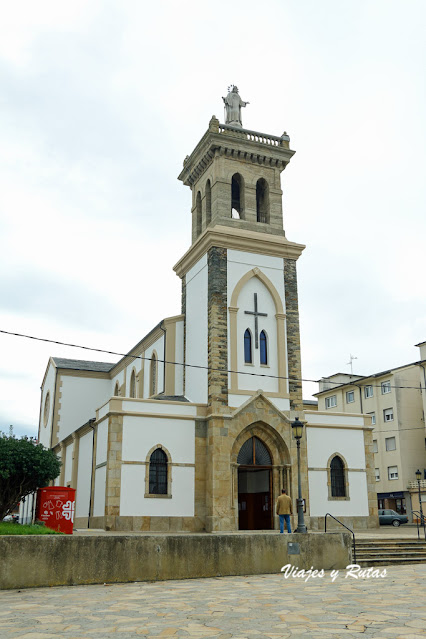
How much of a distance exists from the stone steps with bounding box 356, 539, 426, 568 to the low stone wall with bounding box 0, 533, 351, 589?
2119 mm

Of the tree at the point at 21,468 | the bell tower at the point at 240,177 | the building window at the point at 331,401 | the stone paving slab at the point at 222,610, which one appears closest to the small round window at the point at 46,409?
the tree at the point at 21,468

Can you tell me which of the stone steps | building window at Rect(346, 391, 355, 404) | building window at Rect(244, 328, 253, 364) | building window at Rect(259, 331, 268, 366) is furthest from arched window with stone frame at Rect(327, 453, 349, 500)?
building window at Rect(346, 391, 355, 404)

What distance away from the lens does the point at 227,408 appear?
87.6 feet

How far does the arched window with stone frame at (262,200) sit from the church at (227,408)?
0.21ft

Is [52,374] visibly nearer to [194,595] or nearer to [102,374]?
[102,374]

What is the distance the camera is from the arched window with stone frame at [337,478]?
28.1m

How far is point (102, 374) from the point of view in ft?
143

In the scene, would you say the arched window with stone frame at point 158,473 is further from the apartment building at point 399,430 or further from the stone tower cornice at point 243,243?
the apartment building at point 399,430

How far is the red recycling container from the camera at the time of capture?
2138cm

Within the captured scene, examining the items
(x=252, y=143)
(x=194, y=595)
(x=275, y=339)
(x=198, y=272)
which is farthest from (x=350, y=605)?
(x=252, y=143)

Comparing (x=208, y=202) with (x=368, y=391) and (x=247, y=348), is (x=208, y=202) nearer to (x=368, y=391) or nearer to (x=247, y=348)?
(x=247, y=348)

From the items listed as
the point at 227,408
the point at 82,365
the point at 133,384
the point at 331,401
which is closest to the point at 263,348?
→ the point at 227,408

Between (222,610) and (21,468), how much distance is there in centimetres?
2121

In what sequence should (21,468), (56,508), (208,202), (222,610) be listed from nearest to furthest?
(222,610)
(56,508)
(21,468)
(208,202)
